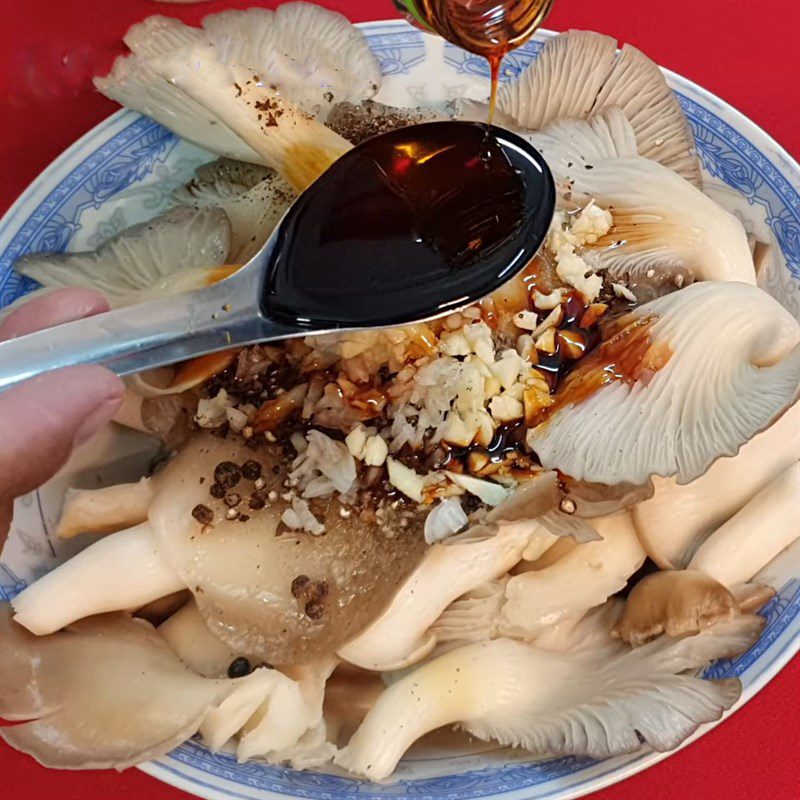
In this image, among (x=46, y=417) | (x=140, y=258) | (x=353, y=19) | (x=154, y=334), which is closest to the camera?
(x=46, y=417)

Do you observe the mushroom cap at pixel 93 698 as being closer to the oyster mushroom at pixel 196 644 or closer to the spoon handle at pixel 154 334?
the oyster mushroom at pixel 196 644

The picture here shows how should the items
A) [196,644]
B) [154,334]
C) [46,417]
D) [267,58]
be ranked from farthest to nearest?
1. [267,58]
2. [196,644]
3. [154,334]
4. [46,417]

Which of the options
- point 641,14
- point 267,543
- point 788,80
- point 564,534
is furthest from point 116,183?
point 788,80

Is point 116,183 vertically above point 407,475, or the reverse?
point 116,183

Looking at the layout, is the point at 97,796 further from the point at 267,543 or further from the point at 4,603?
the point at 267,543

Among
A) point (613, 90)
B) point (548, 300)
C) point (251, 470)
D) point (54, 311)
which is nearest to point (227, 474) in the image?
point (251, 470)

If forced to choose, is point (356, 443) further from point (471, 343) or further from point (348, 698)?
point (348, 698)

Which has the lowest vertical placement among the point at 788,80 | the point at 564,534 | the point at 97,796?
the point at 97,796

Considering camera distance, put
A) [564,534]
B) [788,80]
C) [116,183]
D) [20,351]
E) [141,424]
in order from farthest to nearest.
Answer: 1. [788,80]
2. [116,183]
3. [141,424]
4. [564,534]
5. [20,351]
